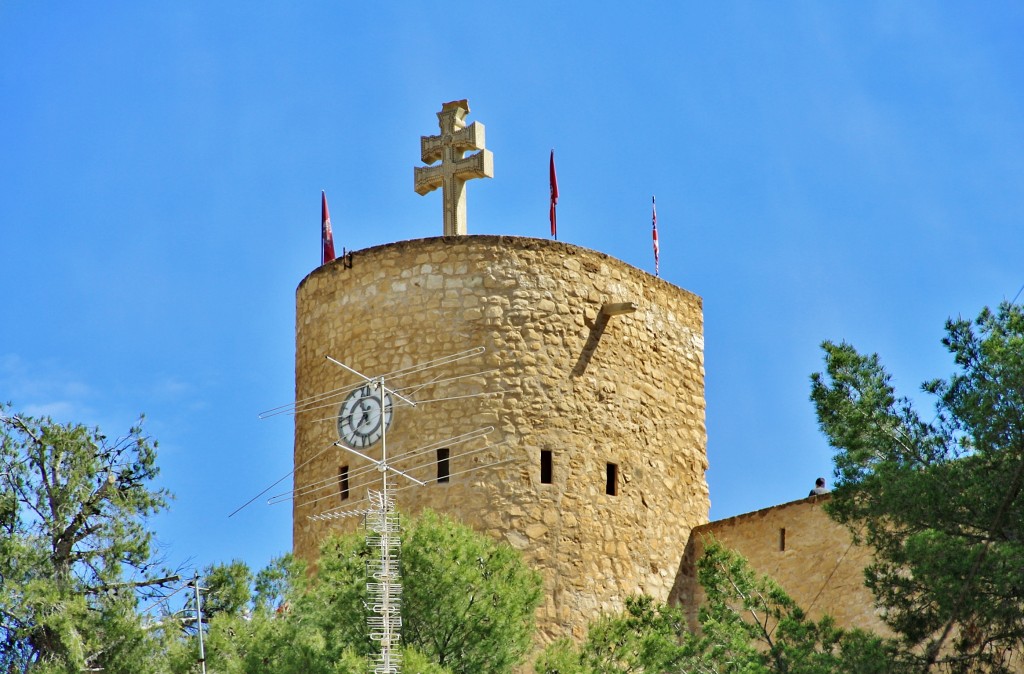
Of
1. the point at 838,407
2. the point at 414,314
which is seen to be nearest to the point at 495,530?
the point at 414,314

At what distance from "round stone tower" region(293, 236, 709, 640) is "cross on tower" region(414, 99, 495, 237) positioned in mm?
1142

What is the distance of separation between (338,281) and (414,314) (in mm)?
1076

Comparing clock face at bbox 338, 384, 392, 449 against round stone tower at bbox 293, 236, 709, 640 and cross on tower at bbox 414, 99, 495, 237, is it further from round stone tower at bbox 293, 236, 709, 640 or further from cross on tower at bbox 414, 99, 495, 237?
cross on tower at bbox 414, 99, 495, 237

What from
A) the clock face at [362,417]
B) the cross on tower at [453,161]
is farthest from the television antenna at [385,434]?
the cross on tower at [453,161]

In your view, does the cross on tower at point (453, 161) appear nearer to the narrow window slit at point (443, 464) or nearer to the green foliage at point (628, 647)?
the narrow window slit at point (443, 464)

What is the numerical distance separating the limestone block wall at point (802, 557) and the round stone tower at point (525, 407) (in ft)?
1.18

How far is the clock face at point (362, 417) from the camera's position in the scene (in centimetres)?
2072

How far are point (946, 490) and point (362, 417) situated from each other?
6.19 m

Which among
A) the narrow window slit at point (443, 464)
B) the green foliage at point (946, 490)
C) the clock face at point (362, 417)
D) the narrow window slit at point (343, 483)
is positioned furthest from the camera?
the narrow window slit at point (343, 483)

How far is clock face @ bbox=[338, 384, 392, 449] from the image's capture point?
2072cm

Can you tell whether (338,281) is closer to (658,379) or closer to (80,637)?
(658,379)

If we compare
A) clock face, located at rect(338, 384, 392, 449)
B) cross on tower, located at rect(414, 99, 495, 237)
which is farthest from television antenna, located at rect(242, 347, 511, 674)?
cross on tower, located at rect(414, 99, 495, 237)

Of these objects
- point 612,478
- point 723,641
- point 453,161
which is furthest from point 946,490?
point 453,161

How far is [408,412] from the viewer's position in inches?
814
